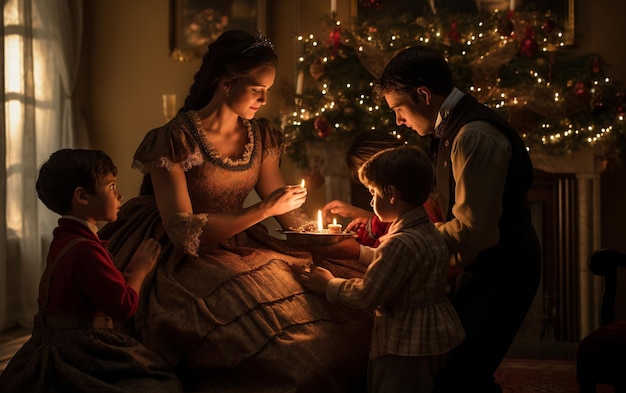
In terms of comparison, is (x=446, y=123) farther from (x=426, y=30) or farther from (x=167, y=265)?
(x=426, y=30)

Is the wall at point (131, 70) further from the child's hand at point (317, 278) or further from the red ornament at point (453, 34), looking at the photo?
the child's hand at point (317, 278)

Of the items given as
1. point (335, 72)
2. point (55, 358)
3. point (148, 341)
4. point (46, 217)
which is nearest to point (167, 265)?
point (148, 341)

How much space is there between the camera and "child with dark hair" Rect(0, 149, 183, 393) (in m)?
2.16

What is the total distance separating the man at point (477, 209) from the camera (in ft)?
7.44

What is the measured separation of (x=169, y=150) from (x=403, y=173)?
0.84m

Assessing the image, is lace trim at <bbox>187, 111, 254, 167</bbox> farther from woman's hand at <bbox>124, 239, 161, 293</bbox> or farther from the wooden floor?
the wooden floor

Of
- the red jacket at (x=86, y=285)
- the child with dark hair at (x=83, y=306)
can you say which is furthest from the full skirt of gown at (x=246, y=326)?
the red jacket at (x=86, y=285)

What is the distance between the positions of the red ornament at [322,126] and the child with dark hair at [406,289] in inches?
94.9

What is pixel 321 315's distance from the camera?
2.45 metres

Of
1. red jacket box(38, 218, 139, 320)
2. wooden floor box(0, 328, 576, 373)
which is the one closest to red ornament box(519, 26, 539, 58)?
wooden floor box(0, 328, 576, 373)

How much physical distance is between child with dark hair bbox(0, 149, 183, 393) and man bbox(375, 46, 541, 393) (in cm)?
89

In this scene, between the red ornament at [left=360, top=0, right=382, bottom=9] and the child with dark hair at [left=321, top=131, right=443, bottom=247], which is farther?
→ the red ornament at [left=360, top=0, right=382, bottom=9]

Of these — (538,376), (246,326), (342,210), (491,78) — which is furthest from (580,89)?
(246,326)

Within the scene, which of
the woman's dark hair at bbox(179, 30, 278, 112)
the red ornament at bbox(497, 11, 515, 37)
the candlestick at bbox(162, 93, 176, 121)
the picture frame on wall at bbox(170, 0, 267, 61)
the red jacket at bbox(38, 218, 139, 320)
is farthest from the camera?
the picture frame on wall at bbox(170, 0, 267, 61)
